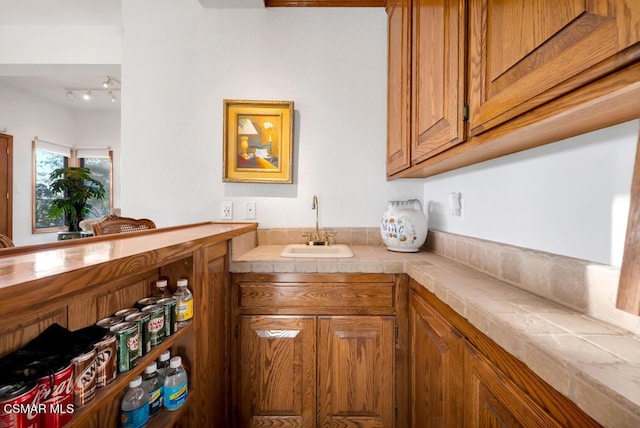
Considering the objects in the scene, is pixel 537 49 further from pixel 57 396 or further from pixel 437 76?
pixel 57 396

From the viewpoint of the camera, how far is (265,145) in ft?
6.26

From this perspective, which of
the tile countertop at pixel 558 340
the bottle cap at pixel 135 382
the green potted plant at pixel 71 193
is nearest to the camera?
the tile countertop at pixel 558 340

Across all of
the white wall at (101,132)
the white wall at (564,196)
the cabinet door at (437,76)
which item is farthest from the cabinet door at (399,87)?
the white wall at (101,132)

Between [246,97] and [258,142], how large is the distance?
322mm

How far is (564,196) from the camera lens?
2.76 ft

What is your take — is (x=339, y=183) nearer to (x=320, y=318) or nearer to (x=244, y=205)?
(x=244, y=205)

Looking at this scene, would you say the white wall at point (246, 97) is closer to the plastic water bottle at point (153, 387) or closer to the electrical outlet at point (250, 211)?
the electrical outlet at point (250, 211)

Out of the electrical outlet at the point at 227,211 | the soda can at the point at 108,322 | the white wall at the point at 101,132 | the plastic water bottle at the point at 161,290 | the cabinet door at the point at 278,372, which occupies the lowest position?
the cabinet door at the point at 278,372

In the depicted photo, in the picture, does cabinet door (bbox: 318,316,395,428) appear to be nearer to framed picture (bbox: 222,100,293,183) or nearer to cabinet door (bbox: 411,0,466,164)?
cabinet door (bbox: 411,0,466,164)

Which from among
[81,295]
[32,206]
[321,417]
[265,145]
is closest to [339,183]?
[265,145]

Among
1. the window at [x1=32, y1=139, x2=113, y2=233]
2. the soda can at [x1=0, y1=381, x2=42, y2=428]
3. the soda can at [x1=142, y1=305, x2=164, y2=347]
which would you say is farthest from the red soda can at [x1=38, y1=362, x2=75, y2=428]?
the window at [x1=32, y1=139, x2=113, y2=233]

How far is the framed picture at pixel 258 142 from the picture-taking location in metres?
1.90

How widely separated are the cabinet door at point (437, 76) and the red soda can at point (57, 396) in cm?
121

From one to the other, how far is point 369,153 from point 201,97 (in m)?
1.21
